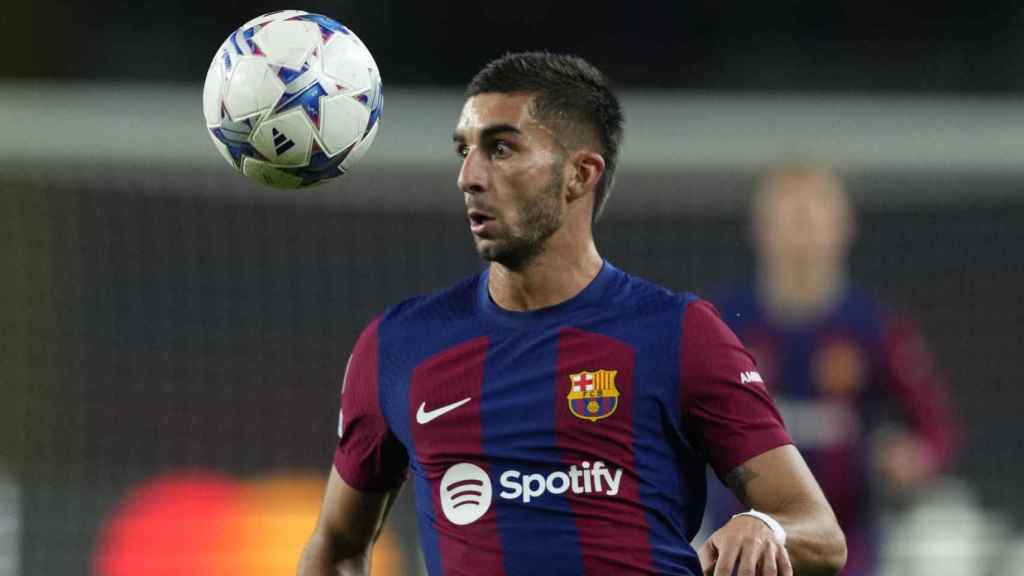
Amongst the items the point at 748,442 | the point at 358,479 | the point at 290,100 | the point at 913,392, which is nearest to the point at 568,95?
the point at 290,100

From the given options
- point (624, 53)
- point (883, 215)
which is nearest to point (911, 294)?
point (883, 215)

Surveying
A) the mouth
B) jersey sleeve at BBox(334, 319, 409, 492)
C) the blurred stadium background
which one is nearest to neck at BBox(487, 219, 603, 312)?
the mouth

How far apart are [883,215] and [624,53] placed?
17.4 feet

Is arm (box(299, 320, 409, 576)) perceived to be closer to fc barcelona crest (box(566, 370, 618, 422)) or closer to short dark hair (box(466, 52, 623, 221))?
fc barcelona crest (box(566, 370, 618, 422))

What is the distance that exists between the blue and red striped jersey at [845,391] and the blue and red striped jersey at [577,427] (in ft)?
9.37

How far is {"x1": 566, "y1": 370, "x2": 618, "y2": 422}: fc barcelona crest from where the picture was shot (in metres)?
4.02

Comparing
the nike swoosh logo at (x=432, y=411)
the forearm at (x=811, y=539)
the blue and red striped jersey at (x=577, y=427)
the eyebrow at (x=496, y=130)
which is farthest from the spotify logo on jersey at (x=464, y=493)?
the eyebrow at (x=496, y=130)

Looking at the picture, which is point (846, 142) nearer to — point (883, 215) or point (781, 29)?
point (883, 215)

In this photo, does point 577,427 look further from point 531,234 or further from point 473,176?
point 473,176

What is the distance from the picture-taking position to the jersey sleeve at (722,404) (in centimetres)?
396

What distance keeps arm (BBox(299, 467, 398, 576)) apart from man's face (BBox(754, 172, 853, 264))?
327 centimetres

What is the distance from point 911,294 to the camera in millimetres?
10125

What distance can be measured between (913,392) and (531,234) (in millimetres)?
3368

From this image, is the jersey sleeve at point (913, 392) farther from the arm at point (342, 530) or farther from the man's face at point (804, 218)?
the arm at point (342, 530)
